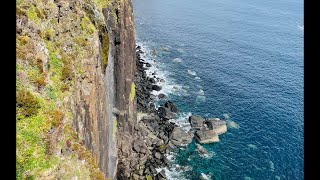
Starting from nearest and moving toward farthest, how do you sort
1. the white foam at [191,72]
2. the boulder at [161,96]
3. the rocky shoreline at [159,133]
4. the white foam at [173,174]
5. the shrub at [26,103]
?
the shrub at [26,103], the rocky shoreline at [159,133], the white foam at [173,174], the boulder at [161,96], the white foam at [191,72]

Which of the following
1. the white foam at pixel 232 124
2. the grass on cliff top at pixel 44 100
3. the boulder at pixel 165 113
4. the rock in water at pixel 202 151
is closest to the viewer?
the grass on cliff top at pixel 44 100

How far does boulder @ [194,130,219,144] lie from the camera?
6081cm

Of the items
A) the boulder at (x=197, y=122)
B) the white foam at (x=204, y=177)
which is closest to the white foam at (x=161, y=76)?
the boulder at (x=197, y=122)

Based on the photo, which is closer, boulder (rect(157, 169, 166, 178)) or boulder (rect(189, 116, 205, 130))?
boulder (rect(157, 169, 166, 178))

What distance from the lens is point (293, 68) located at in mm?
89625

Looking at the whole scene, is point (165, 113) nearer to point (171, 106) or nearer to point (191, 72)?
point (171, 106)

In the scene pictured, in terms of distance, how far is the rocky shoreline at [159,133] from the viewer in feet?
167

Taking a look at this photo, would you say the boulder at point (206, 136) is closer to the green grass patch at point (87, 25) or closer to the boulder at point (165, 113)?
the boulder at point (165, 113)

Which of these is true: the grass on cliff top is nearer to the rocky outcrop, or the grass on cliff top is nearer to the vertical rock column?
the vertical rock column

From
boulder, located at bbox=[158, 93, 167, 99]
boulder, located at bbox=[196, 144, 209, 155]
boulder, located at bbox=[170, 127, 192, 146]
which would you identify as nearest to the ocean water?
boulder, located at bbox=[196, 144, 209, 155]

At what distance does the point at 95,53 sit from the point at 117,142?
23.7 meters

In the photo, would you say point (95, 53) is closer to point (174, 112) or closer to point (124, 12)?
point (124, 12)

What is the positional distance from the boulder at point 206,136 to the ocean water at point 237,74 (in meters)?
1.34
